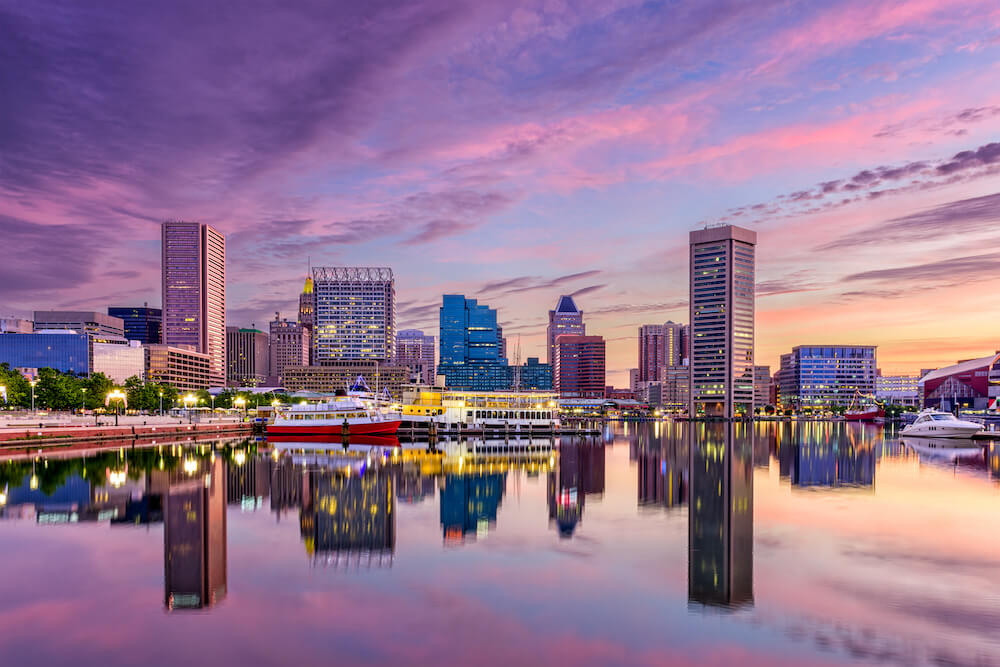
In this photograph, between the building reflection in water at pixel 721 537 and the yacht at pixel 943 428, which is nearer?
the building reflection in water at pixel 721 537

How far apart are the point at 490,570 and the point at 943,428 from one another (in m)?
143

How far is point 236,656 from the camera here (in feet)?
72.3

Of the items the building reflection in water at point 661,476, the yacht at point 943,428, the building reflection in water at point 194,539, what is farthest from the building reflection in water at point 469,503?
the yacht at point 943,428

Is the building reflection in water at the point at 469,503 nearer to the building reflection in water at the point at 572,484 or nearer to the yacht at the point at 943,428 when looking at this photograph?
the building reflection in water at the point at 572,484

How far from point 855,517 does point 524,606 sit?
3188 centimetres

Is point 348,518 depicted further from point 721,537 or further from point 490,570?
point 721,537

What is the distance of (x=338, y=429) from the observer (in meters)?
123

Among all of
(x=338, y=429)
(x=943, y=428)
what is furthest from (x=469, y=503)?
(x=943, y=428)

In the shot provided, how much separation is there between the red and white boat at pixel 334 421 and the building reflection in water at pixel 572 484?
3595 centimetres

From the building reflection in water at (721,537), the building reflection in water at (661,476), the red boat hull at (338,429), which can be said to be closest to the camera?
the building reflection in water at (721,537)

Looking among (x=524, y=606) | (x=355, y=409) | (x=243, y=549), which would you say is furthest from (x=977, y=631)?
(x=355, y=409)

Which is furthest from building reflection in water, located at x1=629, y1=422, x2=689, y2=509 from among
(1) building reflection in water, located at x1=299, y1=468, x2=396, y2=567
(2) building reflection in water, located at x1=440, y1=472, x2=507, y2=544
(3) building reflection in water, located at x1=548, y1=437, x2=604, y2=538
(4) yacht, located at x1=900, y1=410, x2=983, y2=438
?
(4) yacht, located at x1=900, y1=410, x2=983, y2=438

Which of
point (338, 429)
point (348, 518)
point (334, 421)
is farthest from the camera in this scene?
point (334, 421)

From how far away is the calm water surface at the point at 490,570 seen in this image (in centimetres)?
Answer: 2312
